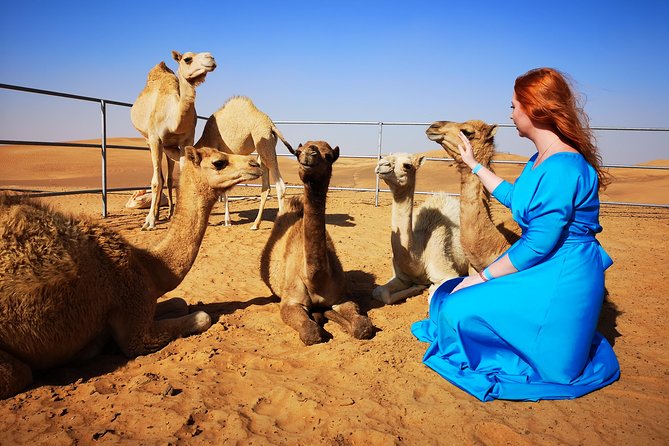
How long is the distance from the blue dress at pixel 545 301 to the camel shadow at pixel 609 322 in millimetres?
1099

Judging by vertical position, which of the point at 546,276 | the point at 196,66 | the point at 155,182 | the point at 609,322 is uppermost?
the point at 196,66

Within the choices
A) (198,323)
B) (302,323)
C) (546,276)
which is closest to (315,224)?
(302,323)

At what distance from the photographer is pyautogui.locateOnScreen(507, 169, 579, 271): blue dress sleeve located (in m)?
2.74

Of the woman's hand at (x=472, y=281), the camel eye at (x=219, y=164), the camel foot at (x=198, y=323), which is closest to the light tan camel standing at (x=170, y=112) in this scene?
the camel eye at (x=219, y=164)

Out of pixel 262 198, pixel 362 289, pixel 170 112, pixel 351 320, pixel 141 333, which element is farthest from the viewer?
pixel 262 198

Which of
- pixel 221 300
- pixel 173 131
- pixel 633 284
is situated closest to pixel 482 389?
pixel 221 300

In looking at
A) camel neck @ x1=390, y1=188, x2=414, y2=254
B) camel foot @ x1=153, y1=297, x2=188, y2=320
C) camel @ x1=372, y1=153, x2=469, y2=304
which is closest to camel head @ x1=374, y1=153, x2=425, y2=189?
camel @ x1=372, y1=153, x2=469, y2=304

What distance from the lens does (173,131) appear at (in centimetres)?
800

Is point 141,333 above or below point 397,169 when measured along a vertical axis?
below

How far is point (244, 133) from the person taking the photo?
8.80m

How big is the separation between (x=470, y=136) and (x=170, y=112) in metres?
5.87

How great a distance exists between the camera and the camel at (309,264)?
12.0 ft

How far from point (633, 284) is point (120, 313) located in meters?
5.99

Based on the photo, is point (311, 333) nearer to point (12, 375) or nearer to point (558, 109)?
point (12, 375)
